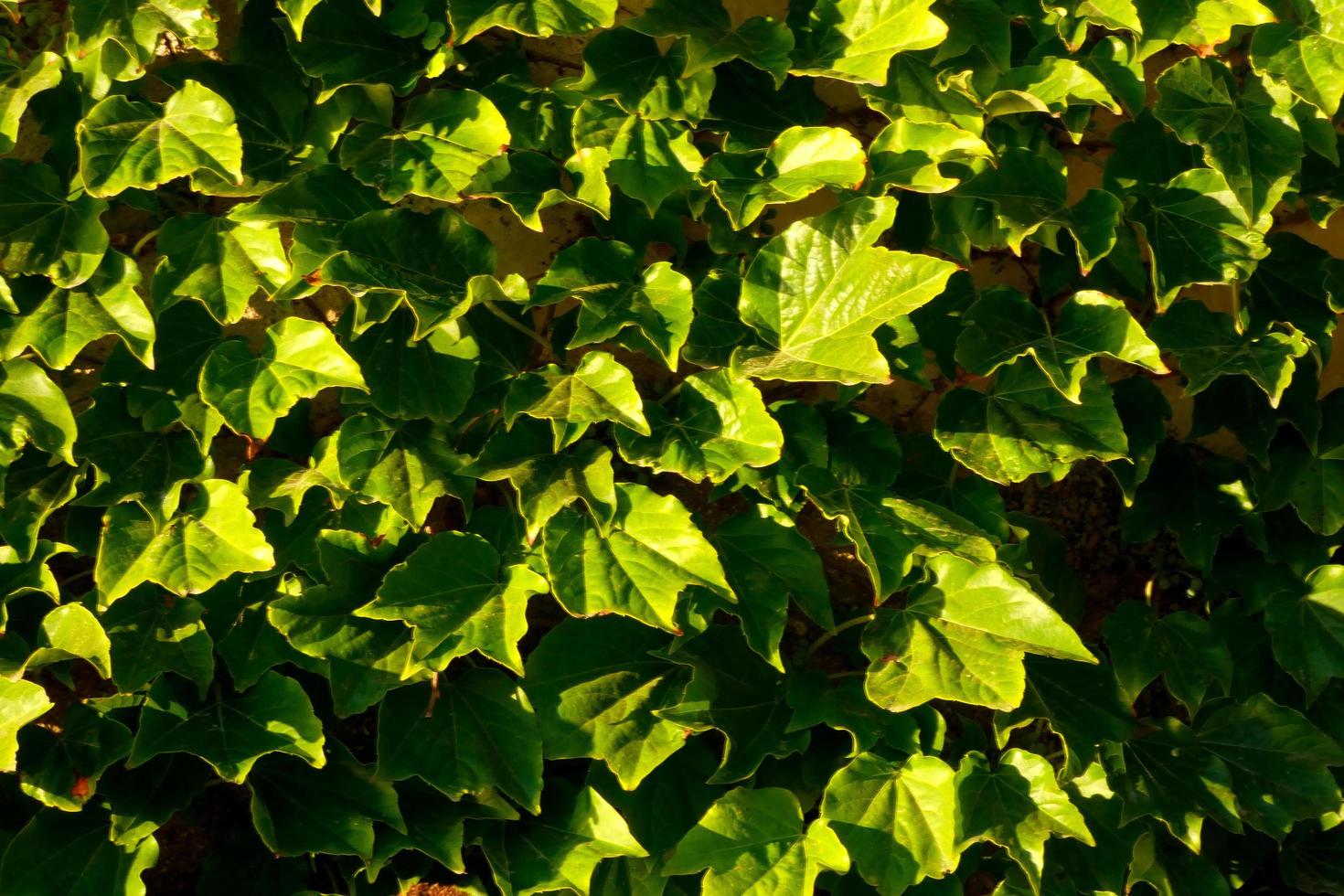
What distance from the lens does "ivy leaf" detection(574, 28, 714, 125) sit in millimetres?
1923

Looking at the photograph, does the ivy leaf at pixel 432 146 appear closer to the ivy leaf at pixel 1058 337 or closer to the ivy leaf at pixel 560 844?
the ivy leaf at pixel 1058 337

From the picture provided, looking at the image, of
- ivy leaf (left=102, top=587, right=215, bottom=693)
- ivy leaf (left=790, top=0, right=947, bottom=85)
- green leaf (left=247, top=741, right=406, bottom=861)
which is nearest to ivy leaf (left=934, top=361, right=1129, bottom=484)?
ivy leaf (left=790, top=0, right=947, bottom=85)

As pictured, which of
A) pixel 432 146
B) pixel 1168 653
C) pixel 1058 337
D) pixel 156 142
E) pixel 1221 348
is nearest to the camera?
pixel 156 142

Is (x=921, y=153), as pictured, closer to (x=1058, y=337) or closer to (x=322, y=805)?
(x=1058, y=337)

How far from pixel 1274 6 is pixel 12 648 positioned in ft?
7.34

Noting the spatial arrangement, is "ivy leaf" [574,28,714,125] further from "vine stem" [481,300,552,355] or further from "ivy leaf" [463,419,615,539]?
"ivy leaf" [463,419,615,539]

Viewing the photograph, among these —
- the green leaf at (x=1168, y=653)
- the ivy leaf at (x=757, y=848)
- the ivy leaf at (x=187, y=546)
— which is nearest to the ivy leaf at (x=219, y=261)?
the ivy leaf at (x=187, y=546)

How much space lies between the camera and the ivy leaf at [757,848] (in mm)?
1979

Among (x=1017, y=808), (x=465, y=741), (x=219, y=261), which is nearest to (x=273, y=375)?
(x=219, y=261)

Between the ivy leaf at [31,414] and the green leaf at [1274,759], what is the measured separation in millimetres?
1934

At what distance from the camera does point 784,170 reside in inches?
76.4

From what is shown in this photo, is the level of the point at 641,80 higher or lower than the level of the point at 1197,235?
higher

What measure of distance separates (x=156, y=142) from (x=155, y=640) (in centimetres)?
74

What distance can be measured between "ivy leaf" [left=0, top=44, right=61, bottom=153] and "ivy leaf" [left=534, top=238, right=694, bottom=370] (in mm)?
748
